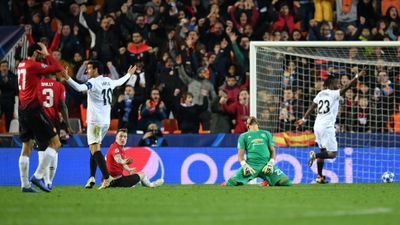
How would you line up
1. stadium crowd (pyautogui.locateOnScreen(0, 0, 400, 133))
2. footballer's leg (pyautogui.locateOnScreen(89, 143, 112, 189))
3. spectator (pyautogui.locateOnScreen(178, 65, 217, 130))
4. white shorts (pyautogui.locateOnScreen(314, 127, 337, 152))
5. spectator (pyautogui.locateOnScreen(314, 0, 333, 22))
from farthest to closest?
spectator (pyautogui.locateOnScreen(314, 0, 333, 22)) < spectator (pyautogui.locateOnScreen(178, 65, 217, 130)) < stadium crowd (pyautogui.locateOnScreen(0, 0, 400, 133)) < white shorts (pyautogui.locateOnScreen(314, 127, 337, 152)) < footballer's leg (pyautogui.locateOnScreen(89, 143, 112, 189))

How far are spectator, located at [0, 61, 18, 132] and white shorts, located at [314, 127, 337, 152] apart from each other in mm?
7239

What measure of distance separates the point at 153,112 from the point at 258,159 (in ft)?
15.4

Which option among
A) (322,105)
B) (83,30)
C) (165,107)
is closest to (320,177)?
(322,105)

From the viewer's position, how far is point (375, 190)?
15336mm

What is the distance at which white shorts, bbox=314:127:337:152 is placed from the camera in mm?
18797

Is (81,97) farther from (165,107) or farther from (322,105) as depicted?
(322,105)

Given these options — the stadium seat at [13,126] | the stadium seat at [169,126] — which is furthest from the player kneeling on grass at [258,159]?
the stadium seat at [13,126]

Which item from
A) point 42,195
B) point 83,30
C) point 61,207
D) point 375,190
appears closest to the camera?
point 61,207

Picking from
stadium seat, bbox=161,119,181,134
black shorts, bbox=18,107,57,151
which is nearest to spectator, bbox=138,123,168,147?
stadium seat, bbox=161,119,181,134

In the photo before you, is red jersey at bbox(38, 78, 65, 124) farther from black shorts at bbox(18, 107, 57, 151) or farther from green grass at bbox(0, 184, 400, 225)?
green grass at bbox(0, 184, 400, 225)

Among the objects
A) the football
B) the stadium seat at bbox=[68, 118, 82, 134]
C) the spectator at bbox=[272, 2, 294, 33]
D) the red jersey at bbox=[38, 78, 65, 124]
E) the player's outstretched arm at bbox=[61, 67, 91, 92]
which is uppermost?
the spectator at bbox=[272, 2, 294, 33]

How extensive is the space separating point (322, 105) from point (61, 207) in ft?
28.9

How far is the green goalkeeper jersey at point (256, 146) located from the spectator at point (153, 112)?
14.3 feet

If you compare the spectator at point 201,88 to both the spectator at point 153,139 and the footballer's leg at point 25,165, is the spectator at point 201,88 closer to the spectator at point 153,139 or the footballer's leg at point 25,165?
the spectator at point 153,139
